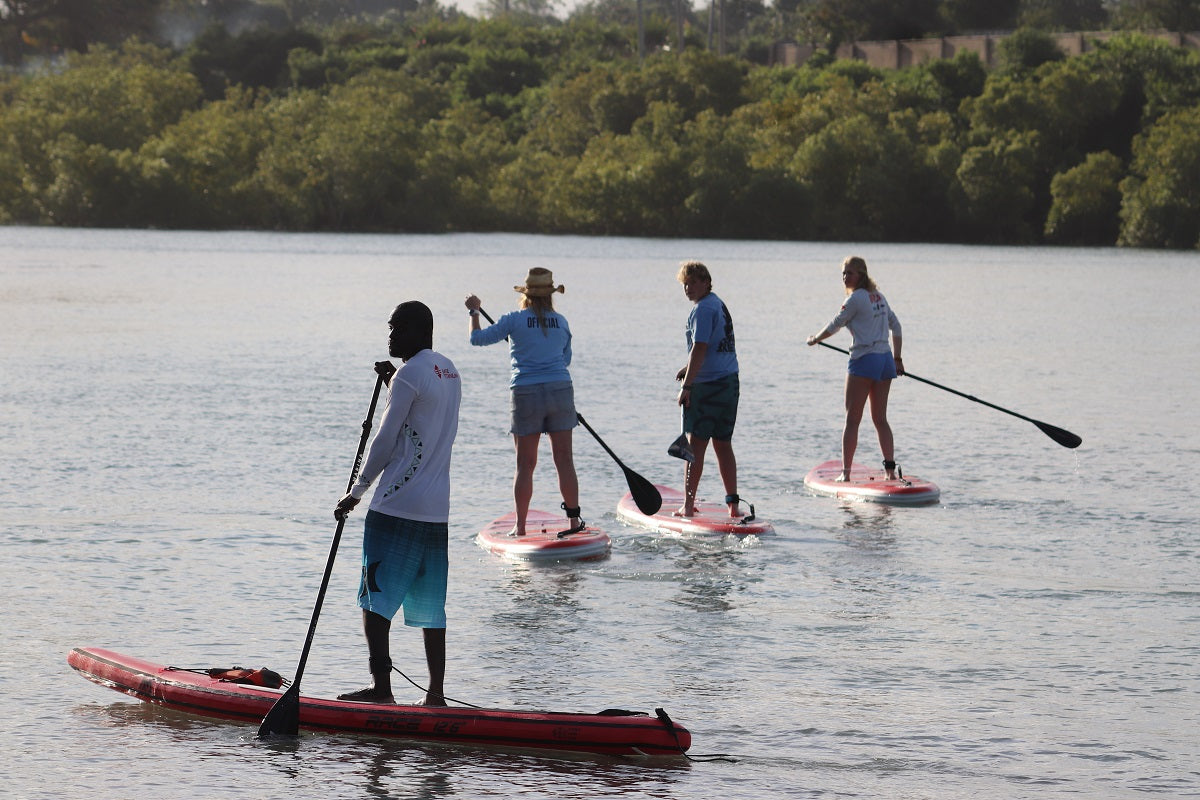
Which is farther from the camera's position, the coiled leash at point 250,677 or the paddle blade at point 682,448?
the paddle blade at point 682,448

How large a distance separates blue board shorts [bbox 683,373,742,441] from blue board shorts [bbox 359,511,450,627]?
4.77m

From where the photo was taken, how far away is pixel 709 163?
85562 mm

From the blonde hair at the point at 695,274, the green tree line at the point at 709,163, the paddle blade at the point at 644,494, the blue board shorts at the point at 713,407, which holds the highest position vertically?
the green tree line at the point at 709,163

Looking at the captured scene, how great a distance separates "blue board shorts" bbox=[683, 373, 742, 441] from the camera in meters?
12.0

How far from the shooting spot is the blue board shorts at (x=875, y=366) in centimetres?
1370

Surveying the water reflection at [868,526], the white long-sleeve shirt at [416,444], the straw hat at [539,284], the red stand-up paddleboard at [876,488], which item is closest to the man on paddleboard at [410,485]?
the white long-sleeve shirt at [416,444]

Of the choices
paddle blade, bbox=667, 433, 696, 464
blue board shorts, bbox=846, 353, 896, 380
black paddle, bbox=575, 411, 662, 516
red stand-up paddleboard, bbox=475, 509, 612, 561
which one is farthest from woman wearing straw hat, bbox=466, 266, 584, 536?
blue board shorts, bbox=846, 353, 896, 380

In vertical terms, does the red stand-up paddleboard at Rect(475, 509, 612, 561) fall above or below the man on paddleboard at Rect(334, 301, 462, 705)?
below

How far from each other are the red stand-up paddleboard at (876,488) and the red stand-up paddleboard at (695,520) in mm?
1150

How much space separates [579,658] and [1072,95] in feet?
266

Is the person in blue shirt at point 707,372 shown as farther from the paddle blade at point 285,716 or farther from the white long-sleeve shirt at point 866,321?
the paddle blade at point 285,716

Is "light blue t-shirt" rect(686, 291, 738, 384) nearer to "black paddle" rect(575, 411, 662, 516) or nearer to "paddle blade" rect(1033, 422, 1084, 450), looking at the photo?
"black paddle" rect(575, 411, 662, 516)

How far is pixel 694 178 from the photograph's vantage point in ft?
281

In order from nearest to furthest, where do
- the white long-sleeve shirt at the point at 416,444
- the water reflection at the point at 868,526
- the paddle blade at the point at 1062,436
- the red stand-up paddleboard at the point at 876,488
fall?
the white long-sleeve shirt at the point at 416,444
the water reflection at the point at 868,526
the red stand-up paddleboard at the point at 876,488
the paddle blade at the point at 1062,436
